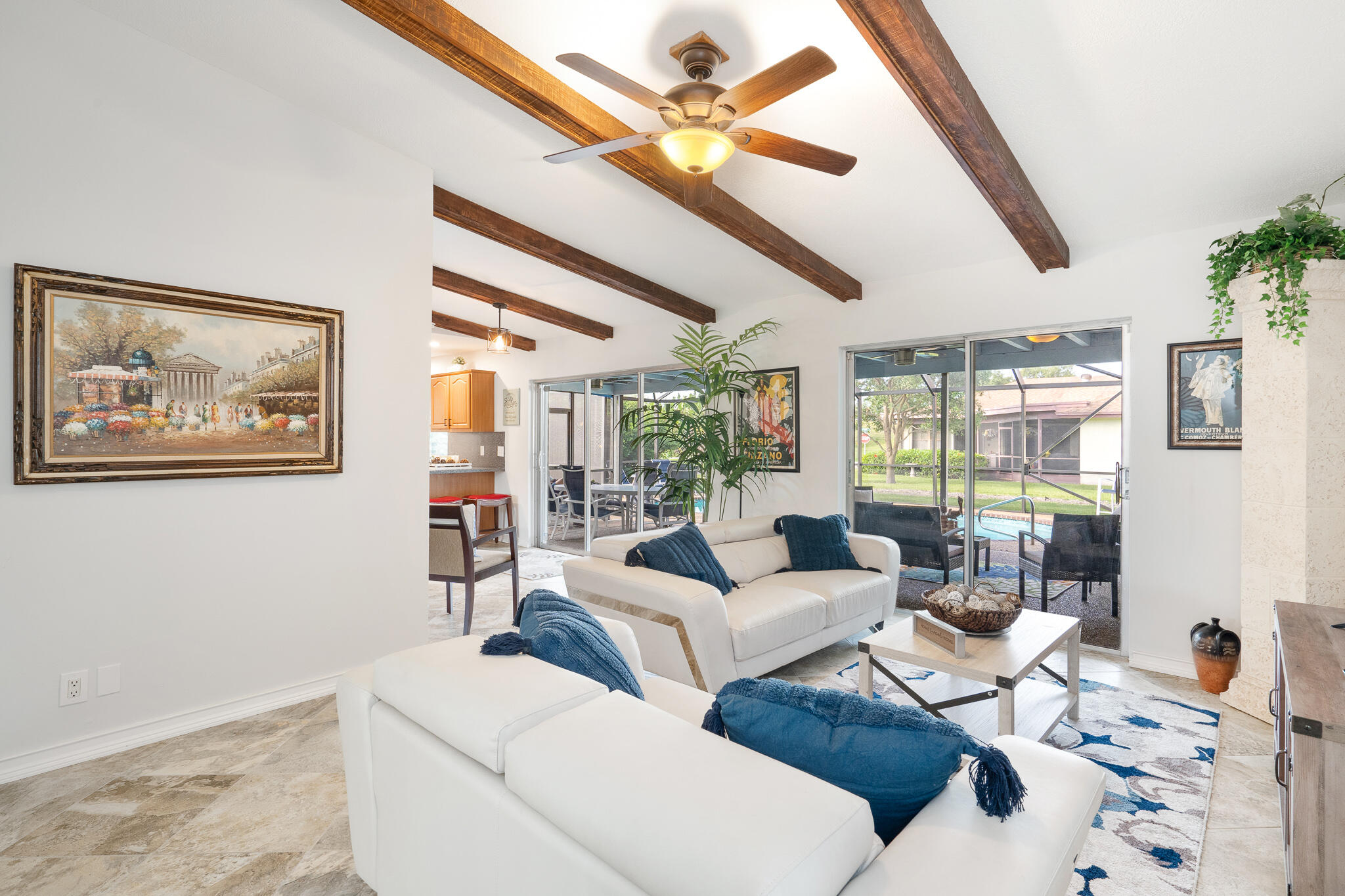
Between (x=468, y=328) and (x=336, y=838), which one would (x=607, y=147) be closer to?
(x=336, y=838)

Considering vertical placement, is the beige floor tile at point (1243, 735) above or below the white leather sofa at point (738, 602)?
below

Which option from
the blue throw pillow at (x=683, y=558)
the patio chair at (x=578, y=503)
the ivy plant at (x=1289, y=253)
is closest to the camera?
the ivy plant at (x=1289, y=253)

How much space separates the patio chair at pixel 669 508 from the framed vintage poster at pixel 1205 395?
3.45 m

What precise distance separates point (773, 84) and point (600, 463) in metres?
5.16

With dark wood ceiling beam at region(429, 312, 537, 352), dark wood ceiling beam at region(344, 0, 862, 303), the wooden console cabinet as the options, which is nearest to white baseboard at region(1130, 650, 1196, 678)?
the wooden console cabinet

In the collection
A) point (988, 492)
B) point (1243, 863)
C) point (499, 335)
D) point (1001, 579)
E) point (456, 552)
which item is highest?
point (499, 335)

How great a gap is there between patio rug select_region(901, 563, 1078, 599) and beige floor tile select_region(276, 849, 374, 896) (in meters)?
3.74

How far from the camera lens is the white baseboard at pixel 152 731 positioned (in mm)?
2457

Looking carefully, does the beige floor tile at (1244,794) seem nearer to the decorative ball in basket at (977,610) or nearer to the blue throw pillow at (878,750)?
the decorative ball in basket at (977,610)

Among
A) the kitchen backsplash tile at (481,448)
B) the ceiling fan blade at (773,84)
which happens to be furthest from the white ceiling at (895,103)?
the kitchen backsplash tile at (481,448)

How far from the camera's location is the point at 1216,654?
3.15m

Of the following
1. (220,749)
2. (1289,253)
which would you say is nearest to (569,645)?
(220,749)

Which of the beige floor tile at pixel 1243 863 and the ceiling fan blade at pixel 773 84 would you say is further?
the ceiling fan blade at pixel 773 84

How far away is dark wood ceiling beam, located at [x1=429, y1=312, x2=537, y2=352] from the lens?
682cm
